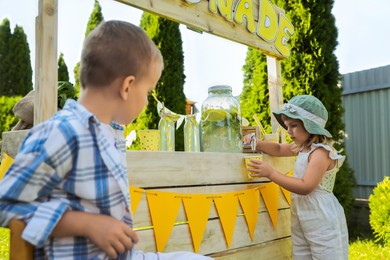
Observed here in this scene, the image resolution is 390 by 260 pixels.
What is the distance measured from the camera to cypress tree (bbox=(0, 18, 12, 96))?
12.3 metres

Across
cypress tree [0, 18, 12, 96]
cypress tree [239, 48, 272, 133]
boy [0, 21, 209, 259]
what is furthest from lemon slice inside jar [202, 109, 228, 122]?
cypress tree [0, 18, 12, 96]

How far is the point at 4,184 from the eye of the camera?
2.97ft

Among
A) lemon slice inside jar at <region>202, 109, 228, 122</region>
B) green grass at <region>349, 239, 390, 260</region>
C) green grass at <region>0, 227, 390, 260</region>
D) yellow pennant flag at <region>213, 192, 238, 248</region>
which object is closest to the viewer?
yellow pennant flag at <region>213, 192, 238, 248</region>

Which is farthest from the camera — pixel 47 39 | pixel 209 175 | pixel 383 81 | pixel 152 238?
pixel 383 81

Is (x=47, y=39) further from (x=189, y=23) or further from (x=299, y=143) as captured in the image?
(x=299, y=143)

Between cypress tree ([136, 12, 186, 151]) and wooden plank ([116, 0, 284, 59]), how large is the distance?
4584 millimetres

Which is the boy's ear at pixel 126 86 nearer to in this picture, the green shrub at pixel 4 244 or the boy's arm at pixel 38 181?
the boy's arm at pixel 38 181

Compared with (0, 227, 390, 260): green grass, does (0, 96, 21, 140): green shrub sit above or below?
above

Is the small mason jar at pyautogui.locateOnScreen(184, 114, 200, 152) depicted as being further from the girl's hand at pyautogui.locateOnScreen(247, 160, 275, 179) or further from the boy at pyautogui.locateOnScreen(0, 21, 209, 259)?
the boy at pyautogui.locateOnScreen(0, 21, 209, 259)

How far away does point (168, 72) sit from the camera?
23.9 ft

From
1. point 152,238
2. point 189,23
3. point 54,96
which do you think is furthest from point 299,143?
point 54,96

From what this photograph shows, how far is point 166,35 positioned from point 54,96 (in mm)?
6100

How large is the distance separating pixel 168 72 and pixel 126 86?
6310 millimetres

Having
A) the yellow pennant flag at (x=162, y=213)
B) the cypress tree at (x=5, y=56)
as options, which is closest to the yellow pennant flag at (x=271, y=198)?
the yellow pennant flag at (x=162, y=213)
